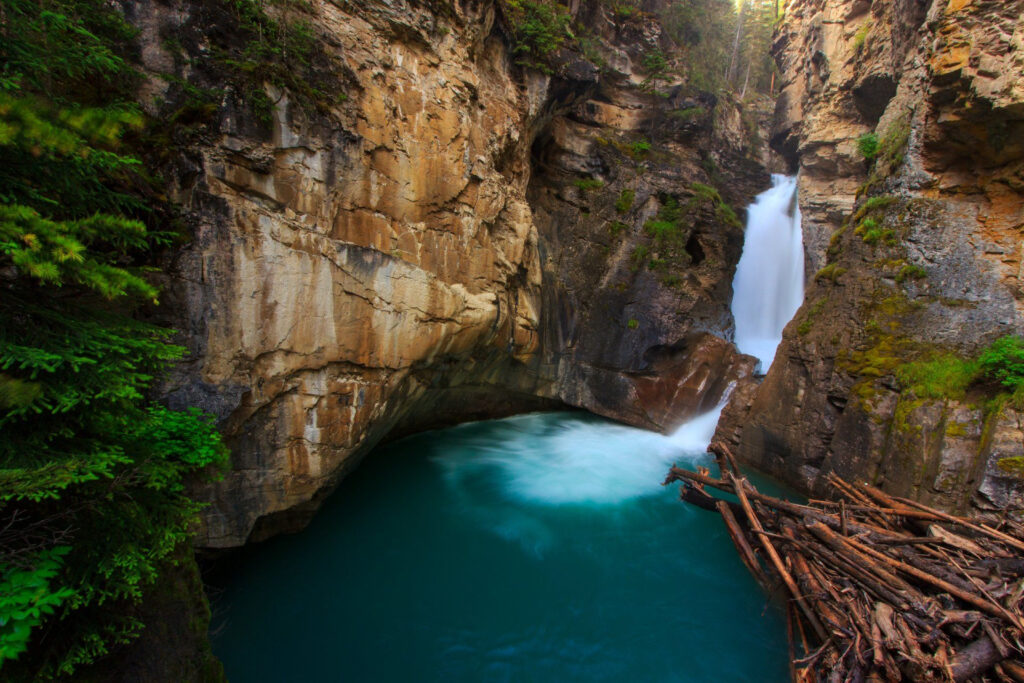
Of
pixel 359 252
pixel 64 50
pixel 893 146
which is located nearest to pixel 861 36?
pixel 893 146

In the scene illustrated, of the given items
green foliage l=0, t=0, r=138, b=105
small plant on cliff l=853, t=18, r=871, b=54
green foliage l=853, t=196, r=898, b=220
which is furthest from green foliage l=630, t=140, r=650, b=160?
green foliage l=0, t=0, r=138, b=105

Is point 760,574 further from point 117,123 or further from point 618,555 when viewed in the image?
point 117,123

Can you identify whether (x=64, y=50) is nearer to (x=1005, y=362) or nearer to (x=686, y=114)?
(x=1005, y=362)

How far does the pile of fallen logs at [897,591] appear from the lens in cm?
309

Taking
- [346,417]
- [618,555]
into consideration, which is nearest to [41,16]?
[346,417]

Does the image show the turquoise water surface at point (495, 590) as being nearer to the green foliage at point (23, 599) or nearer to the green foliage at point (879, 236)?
the green foliage at point (23, 599)

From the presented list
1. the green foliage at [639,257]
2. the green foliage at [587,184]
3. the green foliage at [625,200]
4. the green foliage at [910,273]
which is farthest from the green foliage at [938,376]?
the green foliage at [587,184]

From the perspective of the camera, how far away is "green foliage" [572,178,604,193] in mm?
12461

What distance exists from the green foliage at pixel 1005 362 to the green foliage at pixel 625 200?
8.13 m

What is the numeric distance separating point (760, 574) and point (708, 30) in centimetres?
2755

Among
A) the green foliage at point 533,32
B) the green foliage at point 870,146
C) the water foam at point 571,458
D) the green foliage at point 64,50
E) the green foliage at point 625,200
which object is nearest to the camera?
the green foliage at point 64,50

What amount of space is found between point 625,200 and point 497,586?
34.8ft

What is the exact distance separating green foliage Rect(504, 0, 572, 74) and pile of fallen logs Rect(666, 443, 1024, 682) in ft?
28.2

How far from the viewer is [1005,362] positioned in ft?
19.6
